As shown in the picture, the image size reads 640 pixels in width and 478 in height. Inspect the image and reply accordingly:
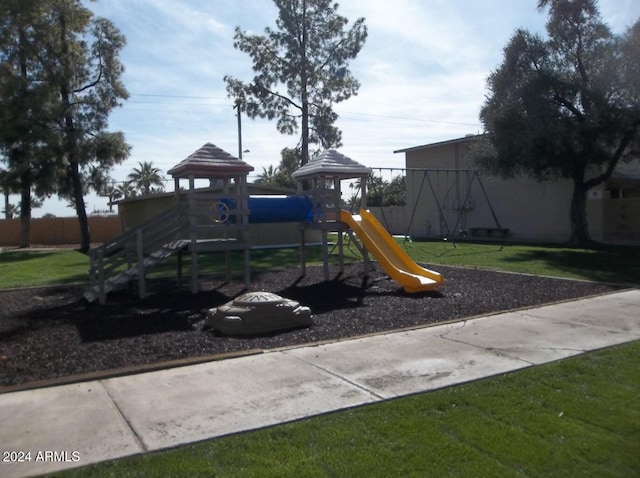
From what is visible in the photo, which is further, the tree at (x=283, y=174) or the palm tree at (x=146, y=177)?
the palm tree at (x=146, y=177)

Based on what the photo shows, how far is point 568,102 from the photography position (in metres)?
22.4

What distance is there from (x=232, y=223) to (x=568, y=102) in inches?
583

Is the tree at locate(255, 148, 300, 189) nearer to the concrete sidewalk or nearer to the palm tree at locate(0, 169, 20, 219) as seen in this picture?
the palm tree at locate(0, 169, 20, 219)

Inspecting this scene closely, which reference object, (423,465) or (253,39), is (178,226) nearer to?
(423,465)

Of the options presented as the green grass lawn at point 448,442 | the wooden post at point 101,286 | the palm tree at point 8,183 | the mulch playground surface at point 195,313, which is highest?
the palm tree at point 8,183

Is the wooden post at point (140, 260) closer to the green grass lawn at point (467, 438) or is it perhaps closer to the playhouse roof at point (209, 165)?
the playhouse roof at point (209, 165)

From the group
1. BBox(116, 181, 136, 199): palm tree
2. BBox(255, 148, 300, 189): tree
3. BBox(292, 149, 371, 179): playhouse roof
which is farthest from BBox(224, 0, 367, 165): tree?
BBox(116, 181, 136, 199): palm tree

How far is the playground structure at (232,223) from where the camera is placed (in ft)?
39.4

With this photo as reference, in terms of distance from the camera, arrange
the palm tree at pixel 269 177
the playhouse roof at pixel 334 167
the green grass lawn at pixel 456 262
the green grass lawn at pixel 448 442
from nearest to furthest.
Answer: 1. the green grass lawn at pixel 448 442
2. the playhouse roof at pixel 334 167
3. the green grass lawn at pixel 456 262
4. the palm tree at pixel 269 177

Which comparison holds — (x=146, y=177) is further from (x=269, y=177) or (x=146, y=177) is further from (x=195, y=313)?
(x=195, y=313)

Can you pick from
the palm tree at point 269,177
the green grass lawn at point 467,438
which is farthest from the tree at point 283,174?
the green grass lawn at point 467,438

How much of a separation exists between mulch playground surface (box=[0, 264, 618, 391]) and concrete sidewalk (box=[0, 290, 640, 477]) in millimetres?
702

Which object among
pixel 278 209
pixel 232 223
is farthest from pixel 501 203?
pixel 232 223

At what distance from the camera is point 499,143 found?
23.3 metres
